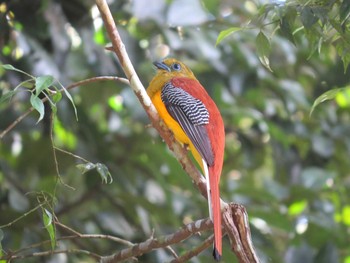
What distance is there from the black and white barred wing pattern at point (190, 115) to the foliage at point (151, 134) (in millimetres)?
422

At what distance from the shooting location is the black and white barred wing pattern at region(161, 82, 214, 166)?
11.2 feet

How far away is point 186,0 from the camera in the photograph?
4.74 metres

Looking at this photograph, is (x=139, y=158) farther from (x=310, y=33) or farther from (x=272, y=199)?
(x=310, y=33)

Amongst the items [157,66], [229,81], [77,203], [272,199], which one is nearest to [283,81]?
[229,81]

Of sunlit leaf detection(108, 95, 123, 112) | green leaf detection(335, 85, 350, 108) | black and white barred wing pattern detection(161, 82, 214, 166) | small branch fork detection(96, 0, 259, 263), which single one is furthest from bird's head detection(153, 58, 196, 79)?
green leaf detection(335, 85, 350, 108)

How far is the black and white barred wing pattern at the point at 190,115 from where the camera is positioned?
135 inches

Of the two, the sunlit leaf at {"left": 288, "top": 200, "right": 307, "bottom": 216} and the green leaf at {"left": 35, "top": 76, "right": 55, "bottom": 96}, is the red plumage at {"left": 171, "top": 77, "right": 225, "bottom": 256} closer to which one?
the green leaf at {"left": 35, "top": 76, "right": 55, "bottom": 96}

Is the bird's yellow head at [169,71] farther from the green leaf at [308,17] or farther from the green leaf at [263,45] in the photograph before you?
the green leaf at [308,17]

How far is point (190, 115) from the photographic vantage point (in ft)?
11.9

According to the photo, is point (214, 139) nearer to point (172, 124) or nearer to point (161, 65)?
point (172, 124)

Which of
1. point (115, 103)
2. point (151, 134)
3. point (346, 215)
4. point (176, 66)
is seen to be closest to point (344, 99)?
point (346, 215)

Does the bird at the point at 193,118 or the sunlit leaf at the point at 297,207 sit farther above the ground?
the bird at the point at 193,118

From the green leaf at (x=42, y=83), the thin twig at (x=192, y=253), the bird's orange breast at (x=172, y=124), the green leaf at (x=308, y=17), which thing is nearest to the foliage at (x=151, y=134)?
the bird's orange breast at (x=172, y=124)

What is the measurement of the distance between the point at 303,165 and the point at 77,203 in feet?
6.42
